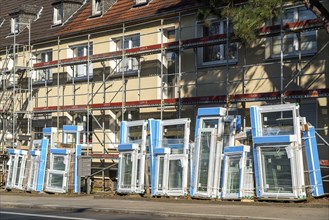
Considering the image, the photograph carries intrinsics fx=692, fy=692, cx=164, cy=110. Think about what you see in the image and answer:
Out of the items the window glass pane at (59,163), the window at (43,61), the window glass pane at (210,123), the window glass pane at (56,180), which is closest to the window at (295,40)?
the window glass pane at (210,123)

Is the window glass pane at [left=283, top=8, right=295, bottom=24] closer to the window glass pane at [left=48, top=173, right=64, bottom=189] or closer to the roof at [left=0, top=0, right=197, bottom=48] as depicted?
the roof at [left=0, top=0, right=197, bottom=48]

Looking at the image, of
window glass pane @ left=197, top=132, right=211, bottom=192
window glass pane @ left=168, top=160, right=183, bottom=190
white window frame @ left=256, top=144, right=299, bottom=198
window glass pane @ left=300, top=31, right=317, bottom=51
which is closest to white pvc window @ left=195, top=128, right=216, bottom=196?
window glass pane @ left=197, top=132, right=211, bottom=192

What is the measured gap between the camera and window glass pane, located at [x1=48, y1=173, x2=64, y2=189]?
88.9 feet

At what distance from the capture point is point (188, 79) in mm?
25406

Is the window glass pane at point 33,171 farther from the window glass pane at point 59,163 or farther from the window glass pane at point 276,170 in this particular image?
the window glass pane at point 276,170

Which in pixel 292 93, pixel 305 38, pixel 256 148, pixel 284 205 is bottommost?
pixel 284 205

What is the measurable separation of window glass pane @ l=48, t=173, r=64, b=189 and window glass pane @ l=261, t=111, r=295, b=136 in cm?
997

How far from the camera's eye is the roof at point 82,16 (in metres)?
26.8

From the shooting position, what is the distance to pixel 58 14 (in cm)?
3419

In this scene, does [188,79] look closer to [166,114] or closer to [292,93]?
[166,114]

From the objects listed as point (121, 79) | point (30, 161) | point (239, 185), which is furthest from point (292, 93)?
point (30, 161)

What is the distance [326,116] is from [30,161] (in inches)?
520

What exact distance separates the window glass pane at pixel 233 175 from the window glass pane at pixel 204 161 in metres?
0.92

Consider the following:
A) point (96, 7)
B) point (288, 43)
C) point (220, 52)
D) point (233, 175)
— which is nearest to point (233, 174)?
point (233, 175)
